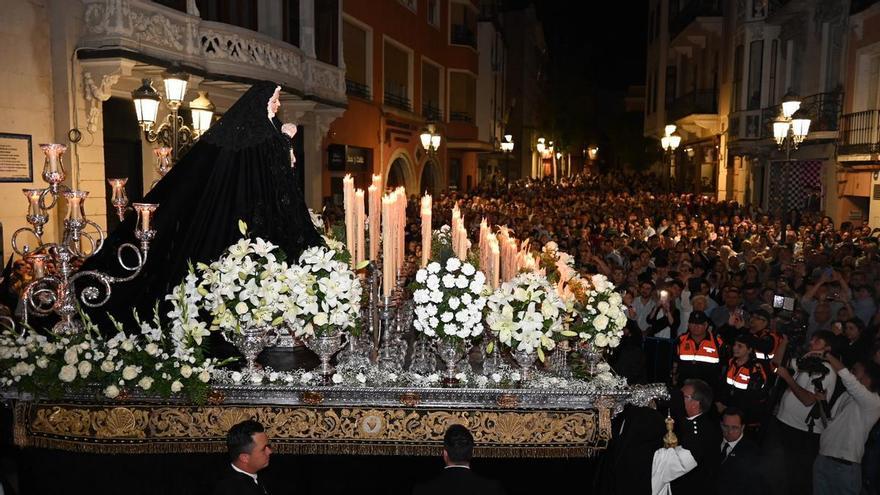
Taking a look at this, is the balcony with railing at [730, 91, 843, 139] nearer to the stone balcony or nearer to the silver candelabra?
the stone balcony

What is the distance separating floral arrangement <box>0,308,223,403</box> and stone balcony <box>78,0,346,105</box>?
744cm

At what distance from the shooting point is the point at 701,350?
7.93 meters

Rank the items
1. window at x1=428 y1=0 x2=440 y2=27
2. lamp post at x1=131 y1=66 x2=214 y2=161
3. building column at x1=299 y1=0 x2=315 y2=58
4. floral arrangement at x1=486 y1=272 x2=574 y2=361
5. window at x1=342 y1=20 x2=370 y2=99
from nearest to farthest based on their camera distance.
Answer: floral arrangement at x1=486 y1=272 x2=574 y2=361 < lamp post at x1=131 y1=66 x2=214 y2=161 < building column at x1=299 y1=0 x2=315 y2=58 < window at x1=342 y1=20 x2=370 y2=99 < window at x1=428 y1=0 x2=440 y2=27

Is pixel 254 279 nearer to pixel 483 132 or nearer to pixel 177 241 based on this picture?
pixel 177 241

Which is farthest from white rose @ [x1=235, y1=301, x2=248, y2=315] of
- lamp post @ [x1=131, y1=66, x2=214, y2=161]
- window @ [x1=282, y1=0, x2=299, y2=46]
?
window @ [x1=282, y1=0, x2=299, y2=46]

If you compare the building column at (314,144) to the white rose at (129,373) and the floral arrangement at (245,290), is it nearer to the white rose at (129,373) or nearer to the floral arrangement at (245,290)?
the floral arrangement at (245,290)

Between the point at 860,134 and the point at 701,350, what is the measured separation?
14152 millimetres

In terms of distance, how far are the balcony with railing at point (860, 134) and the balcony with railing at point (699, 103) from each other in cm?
1158

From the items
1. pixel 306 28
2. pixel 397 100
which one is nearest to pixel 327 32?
pixel 306 28

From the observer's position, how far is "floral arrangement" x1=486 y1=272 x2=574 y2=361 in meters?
4.93

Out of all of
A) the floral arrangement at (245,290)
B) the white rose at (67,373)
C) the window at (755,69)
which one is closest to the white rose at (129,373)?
the white rose at (67,373)

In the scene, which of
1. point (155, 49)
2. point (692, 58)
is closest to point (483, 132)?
point (692, 58)

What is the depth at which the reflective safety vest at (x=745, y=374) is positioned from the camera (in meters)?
7.04

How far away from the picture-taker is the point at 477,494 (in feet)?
13.7
